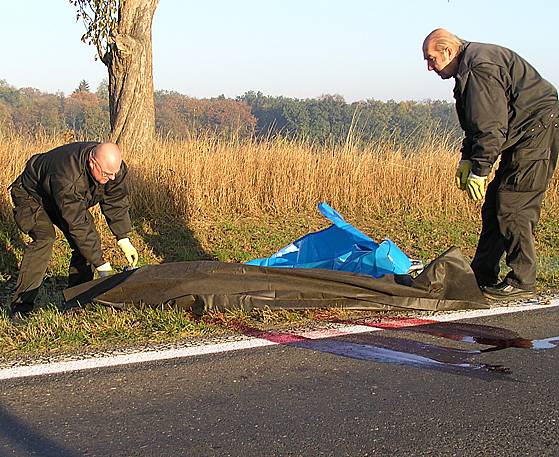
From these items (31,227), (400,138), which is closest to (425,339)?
(31,227)

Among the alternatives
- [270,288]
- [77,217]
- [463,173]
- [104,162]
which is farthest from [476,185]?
[77,217]

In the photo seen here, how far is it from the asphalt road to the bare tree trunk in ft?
22.6

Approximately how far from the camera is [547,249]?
903 centimetres

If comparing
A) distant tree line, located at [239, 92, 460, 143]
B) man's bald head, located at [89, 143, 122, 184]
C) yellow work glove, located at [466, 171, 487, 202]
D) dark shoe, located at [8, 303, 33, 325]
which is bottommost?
dark shoe, located at [8, 303, 33, 325]

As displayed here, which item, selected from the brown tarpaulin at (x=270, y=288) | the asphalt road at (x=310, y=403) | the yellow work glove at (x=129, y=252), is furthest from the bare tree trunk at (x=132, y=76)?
the asphalt road at (x=310, y=403)

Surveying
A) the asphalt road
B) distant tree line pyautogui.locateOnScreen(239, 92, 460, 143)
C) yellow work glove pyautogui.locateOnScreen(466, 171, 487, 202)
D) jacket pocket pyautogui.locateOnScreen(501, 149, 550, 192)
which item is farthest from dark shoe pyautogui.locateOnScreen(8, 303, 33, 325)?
distant tree line pyautogui.locateOnScreen(239, 92, 460, 143)

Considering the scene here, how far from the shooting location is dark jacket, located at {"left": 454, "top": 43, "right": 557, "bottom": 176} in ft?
17.0

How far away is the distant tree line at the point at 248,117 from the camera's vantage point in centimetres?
1070

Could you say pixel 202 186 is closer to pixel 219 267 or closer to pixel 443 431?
pixel 219 267

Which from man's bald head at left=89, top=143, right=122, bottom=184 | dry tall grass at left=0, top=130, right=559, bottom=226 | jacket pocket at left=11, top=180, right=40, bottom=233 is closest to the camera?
man's bald head at left=89, top=143, right=122, bottom=184

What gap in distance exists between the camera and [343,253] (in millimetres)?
6387

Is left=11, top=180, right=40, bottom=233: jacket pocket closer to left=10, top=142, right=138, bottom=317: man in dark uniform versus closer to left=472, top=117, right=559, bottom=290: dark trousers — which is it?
left=10, top=142, right=138, bottom=317: man in dark uniform

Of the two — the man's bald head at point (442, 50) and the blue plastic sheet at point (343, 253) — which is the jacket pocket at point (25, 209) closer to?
the blue plastic sheet at point (343, 253)

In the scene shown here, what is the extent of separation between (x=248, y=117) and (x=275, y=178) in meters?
3.30
